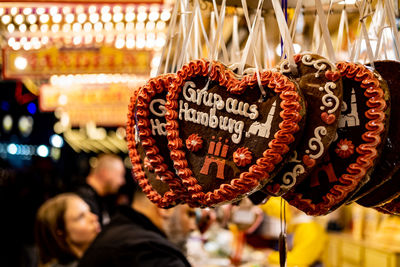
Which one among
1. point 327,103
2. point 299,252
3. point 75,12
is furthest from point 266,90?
point 299,252

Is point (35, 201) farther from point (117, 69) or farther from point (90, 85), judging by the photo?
point (117, 69)

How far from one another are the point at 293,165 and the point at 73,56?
3686 mm

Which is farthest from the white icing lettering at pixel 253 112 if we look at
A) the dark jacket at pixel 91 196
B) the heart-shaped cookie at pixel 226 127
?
the dark jacket at pixel 91 196

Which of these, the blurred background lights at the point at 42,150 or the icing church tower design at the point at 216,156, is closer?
the icing church tower design at the point at 216,156

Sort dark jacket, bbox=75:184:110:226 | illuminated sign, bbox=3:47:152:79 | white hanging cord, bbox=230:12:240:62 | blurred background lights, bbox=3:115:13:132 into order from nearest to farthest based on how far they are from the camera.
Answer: white hanging cord, bbox=230:12:240:62 < illuminated sign, bbox=3:47:152:79 < dark jacket, bbox=75:184:110:226 < blurred background lights, bbox=3:115:13:132

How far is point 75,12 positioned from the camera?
11.5 ft

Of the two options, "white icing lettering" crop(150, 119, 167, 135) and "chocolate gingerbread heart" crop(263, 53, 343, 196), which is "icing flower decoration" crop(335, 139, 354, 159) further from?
"white icing lettering" crop(150, 119, 167, 135)

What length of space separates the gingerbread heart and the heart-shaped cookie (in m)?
0.04

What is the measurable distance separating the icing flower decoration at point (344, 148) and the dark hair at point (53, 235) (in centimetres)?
280

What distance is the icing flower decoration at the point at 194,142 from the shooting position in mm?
1085

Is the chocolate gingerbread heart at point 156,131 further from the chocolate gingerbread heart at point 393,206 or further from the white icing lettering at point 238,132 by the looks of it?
the chocolate gingerbread heart at point 393,206

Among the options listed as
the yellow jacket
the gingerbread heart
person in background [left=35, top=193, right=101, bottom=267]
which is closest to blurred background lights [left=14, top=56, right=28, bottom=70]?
person in background [left=35, top=193, right=101, bottom=267]

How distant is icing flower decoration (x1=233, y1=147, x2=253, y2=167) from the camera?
1014 mm

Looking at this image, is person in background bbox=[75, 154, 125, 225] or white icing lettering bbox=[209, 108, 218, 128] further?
person in background bbox=[75, 154, 125, 225]
